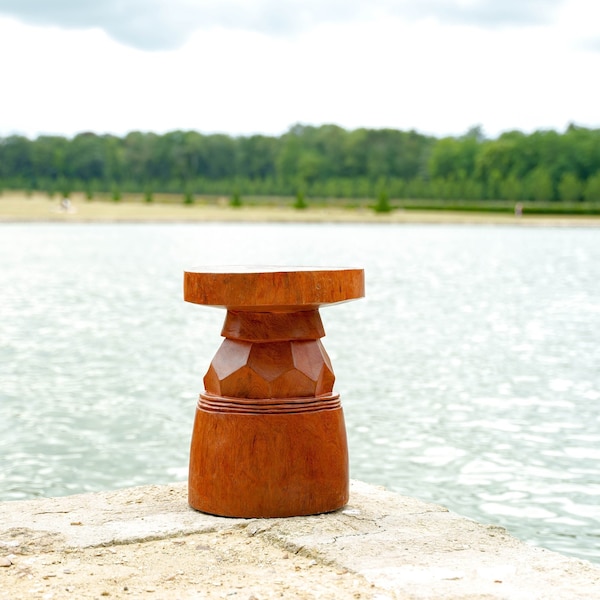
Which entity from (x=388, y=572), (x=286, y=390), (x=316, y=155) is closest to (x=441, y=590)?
(x=388, y=572)

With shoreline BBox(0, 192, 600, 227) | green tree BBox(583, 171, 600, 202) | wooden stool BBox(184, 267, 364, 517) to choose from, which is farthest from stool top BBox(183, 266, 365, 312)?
green tree BBox(583, 171, 600, 202)

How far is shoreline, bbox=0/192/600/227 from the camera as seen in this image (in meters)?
93.9

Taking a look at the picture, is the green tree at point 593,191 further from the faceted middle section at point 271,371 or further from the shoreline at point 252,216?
the faceted middle section at point 271,371

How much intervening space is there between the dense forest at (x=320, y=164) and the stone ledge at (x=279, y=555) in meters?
108

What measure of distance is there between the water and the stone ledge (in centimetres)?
160

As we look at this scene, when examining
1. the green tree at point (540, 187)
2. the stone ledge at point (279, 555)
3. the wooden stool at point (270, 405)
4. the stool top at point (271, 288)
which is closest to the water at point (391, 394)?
the stone ledge at point (279, 555)

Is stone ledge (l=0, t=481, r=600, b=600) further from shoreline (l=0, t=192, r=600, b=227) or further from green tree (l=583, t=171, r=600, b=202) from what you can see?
green tree (l=583, t=171, r=600, b=202)

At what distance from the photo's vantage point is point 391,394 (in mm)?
10266

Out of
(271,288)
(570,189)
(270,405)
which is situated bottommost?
(570,189)

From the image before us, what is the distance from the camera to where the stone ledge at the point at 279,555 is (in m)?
3.50

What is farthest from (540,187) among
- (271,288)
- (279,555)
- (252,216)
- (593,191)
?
(279,555)

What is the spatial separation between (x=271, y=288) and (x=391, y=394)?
616 centimetres

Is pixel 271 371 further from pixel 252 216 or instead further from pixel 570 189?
pixel 570 189

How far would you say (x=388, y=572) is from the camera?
11.9 feet
